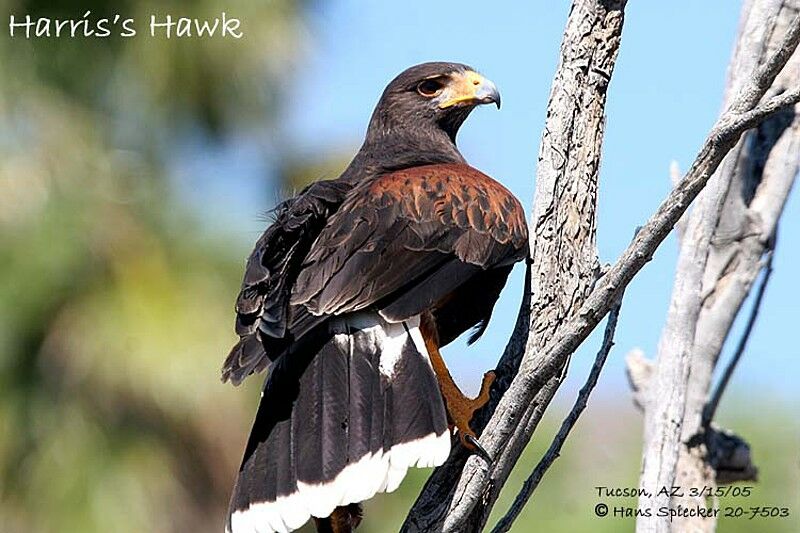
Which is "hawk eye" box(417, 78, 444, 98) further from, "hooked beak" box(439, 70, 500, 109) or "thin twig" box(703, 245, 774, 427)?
"thin twig" box(703, 245, 774, 427)

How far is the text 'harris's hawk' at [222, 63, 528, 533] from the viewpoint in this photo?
3398mm

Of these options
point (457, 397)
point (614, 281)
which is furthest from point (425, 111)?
point (614, 281)

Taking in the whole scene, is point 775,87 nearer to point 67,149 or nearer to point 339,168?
point 339,168

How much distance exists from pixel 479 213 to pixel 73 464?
12.8 ft

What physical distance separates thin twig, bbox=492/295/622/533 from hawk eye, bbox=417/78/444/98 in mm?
1754

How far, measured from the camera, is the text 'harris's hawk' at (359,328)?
3.40 meters

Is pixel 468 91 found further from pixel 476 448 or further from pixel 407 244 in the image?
pixel 476 448

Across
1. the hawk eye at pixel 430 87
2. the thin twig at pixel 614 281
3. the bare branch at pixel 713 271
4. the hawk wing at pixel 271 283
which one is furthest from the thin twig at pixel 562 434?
the hawk eye at pixel 430 87

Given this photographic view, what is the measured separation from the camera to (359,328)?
146 inches

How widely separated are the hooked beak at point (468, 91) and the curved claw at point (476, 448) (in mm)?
1744

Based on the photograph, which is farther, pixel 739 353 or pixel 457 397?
pixel 739 353

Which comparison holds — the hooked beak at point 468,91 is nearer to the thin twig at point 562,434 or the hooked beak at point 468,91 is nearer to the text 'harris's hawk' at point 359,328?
the text 'harris's hawk' at point 359,328

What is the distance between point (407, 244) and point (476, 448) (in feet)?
2.37

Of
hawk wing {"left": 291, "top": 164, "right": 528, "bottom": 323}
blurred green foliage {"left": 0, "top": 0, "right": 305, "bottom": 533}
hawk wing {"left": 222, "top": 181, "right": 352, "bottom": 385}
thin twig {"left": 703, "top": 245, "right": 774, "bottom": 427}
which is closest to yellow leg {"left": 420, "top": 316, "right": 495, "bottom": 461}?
hawk wing {"left": 291, "top": 164, "right": 528, "bottom": 323}
